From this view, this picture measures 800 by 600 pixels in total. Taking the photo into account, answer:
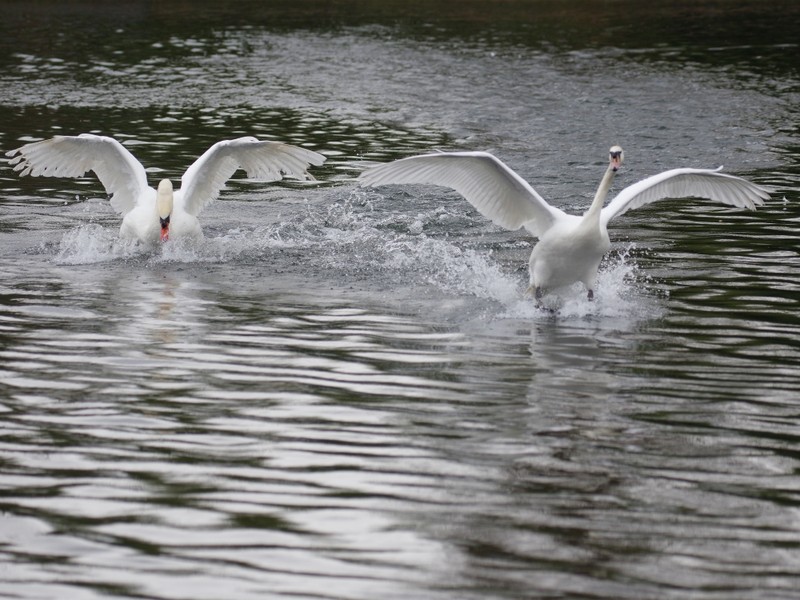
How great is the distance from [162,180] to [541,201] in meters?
4.42

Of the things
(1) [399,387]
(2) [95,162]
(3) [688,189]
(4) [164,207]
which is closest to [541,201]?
(3) [688,189]

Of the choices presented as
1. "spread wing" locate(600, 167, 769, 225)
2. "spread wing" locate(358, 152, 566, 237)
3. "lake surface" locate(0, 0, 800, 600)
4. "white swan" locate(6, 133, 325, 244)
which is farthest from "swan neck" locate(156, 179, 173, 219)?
"spread wing" locate(600, 167, 769, 225)

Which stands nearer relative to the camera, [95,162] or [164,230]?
[164,230]

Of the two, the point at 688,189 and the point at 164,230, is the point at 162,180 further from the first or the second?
the point at 688,189

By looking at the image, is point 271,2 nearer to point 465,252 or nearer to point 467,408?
point 465,252

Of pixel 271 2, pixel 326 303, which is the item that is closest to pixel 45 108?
pixel 326 303

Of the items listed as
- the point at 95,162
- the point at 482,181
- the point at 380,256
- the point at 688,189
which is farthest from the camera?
the point at 95,162

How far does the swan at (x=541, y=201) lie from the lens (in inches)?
441

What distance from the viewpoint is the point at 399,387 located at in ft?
28.9

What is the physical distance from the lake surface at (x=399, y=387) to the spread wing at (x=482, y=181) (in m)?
0.63

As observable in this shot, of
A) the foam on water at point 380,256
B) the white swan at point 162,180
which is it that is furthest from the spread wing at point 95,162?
the foam on water at point 380,256

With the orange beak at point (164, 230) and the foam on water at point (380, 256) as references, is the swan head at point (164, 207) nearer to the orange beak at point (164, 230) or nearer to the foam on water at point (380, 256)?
the orange beak at point (164, 230)

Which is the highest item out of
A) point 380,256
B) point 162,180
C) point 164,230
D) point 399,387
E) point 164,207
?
point 162,180

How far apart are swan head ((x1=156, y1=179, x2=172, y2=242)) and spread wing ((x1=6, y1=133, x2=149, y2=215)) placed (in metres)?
0.79
